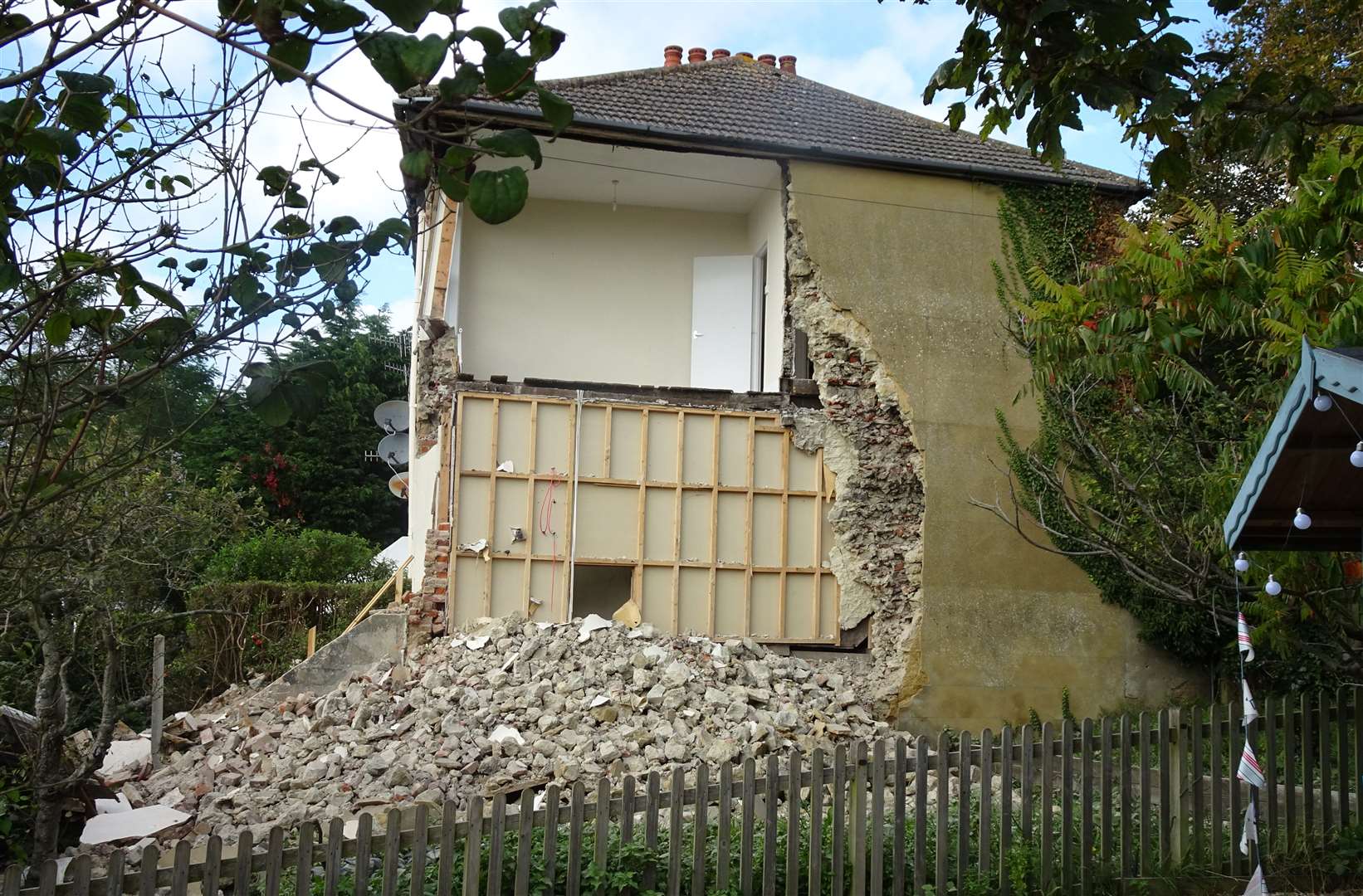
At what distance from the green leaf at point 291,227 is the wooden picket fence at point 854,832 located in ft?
11.3

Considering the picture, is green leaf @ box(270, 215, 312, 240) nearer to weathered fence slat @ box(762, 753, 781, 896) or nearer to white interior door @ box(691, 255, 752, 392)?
weathered fence slat @ box(762, 753, 781, 896)

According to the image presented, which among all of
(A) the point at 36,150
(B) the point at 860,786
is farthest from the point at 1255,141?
(A) the point at 36,150

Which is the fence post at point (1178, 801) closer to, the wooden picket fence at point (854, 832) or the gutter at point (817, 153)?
the wooden picket fence at point (854, 832)

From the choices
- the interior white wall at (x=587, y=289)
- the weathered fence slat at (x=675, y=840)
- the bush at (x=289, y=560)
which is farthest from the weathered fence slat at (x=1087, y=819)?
the bush at (x=289, y=560)

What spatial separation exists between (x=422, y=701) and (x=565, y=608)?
248 centimetres

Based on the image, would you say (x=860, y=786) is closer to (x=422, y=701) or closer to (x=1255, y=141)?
(x=1255, y=141)

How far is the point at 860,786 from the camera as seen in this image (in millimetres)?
7426

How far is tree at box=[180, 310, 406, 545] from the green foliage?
27.7 meters

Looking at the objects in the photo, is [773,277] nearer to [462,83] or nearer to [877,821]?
[877,821]

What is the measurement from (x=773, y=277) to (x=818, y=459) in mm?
2784

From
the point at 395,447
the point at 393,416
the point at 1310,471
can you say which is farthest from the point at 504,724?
the point at 395,447

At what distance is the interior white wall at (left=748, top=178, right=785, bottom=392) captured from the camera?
1557cm

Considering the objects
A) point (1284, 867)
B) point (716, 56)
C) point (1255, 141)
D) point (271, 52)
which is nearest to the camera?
point (271, 52)

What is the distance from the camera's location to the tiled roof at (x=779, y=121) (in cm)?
1448
